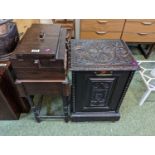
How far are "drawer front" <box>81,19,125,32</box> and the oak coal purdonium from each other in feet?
2.63

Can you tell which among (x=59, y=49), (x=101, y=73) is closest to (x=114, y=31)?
(x=101, y=73)

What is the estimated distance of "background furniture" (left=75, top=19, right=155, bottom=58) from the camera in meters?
1.90

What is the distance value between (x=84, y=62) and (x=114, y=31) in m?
1.18

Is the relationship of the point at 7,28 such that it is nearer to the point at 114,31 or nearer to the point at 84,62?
the point at 84,62

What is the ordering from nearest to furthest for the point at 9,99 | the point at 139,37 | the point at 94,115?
the point at 9,99, the point at 94,115, the point at 139,37

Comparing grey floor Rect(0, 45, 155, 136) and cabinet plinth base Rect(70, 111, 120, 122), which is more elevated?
cabinet plinth base Rect(70, 111, 120, 122)

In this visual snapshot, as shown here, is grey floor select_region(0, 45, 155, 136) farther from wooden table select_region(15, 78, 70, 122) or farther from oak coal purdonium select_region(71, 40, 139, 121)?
wooden table select_region(15, 78, 70, 122)

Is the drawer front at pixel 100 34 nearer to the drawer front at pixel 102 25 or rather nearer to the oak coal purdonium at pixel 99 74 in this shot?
the drawer front at pixel 102 25

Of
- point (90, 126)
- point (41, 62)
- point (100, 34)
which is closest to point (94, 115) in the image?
point (90, 126)

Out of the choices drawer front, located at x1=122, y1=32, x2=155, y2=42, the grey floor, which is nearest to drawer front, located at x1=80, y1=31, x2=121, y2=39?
drawer front, located at x1=122, y1=32, x2=155, y2=42

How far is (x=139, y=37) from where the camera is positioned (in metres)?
2.06

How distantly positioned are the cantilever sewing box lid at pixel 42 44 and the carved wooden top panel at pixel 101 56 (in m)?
0.14

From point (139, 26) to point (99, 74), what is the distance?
50.1 inches

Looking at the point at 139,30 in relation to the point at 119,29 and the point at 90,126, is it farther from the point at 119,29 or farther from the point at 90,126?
the point at 90,126
